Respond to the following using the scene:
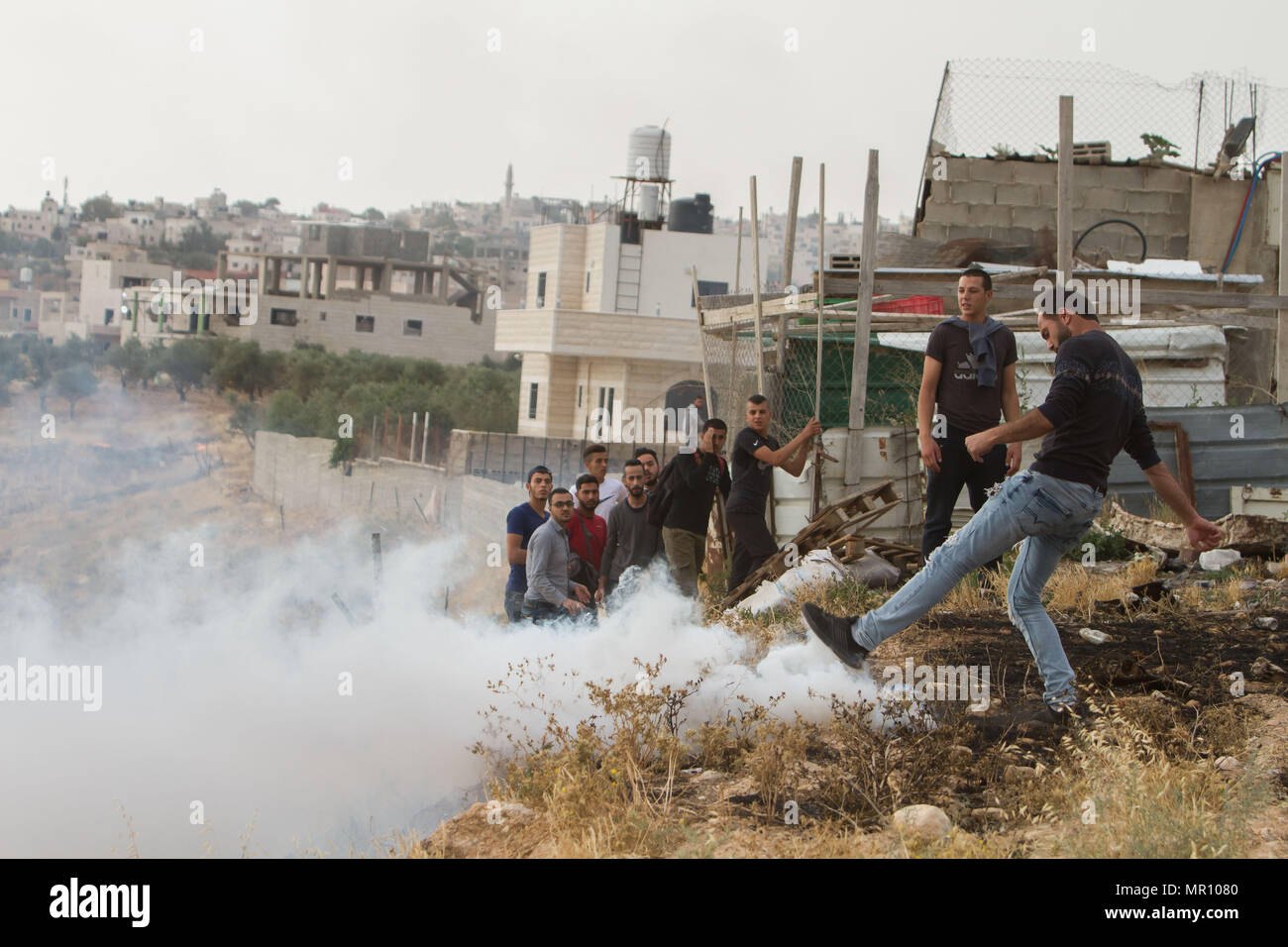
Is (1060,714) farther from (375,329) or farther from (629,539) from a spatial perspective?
(375,329)

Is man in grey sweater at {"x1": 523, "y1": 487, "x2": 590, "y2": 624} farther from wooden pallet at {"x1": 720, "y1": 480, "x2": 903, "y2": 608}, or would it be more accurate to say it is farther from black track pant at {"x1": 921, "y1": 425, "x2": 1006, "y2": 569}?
black track pant at {"x1": 921, "y1": 425, "x2": 1006, "y2": 569}

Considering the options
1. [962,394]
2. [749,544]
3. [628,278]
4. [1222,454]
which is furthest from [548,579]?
[628,278]

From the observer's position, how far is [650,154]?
2018 inches

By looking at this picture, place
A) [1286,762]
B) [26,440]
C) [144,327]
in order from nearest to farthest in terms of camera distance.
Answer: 1. [1286,762]
2. [26,440]
3. [144,327]

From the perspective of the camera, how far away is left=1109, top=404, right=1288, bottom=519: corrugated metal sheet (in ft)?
34.9

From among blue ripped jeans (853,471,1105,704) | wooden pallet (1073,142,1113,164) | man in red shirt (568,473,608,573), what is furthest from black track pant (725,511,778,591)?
wooden pallet (1073,142,1113,164)

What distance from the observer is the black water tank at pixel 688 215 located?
50.6 m

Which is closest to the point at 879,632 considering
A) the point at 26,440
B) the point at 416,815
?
the point at 416,815

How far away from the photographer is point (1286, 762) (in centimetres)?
501

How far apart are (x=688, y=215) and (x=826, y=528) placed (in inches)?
1670

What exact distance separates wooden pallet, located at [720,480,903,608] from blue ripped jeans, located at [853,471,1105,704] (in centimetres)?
344

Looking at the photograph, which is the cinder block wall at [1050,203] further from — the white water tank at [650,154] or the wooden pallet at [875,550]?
the white water tank at [650,154]
